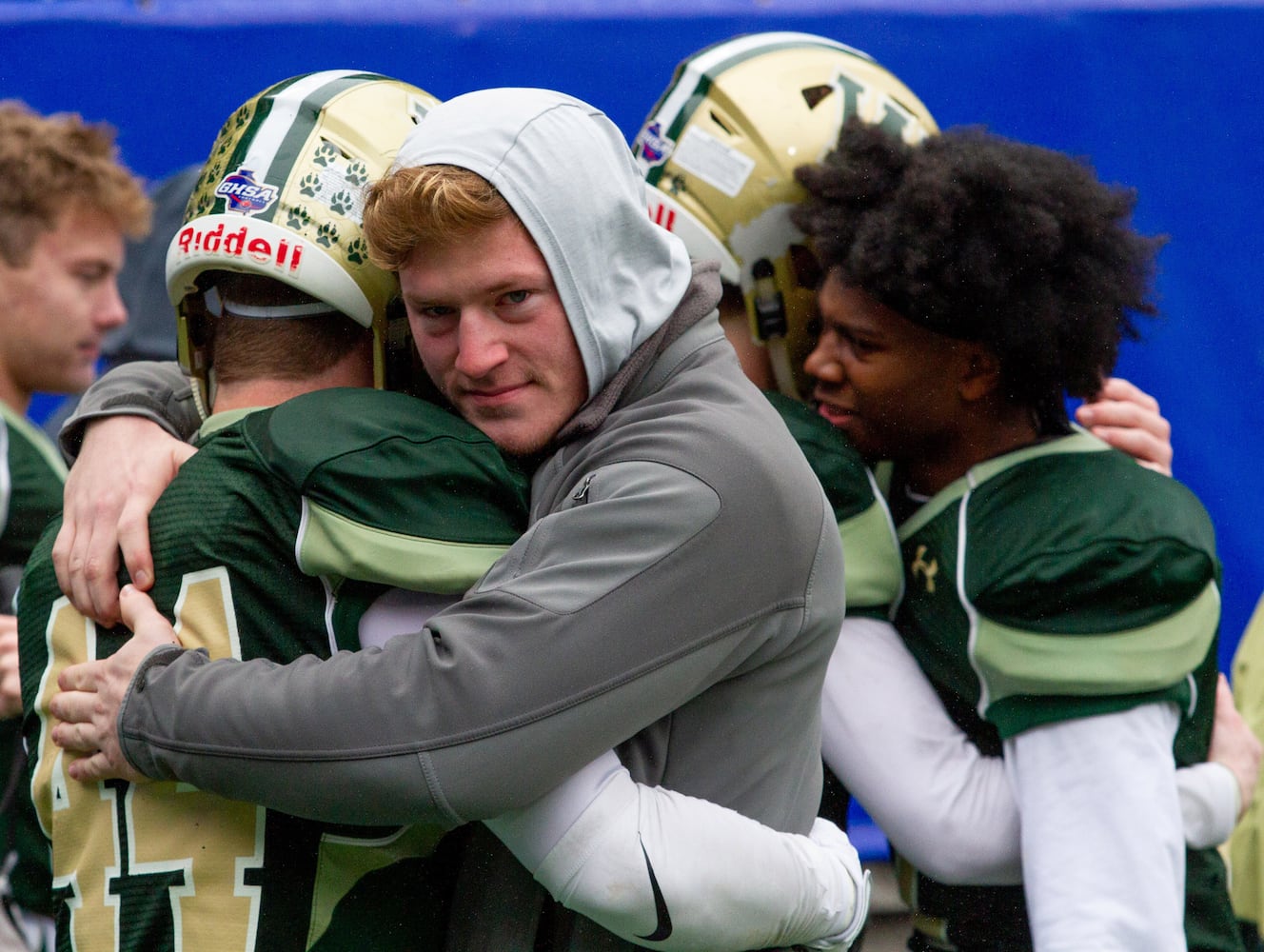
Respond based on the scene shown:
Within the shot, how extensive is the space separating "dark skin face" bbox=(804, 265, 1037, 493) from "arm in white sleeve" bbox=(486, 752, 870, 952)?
1.11m

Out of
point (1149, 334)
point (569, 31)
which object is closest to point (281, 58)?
point (569, 31)

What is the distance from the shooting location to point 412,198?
1.85 metres

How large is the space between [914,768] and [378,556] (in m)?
1.21

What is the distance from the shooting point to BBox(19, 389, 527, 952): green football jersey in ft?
5.70

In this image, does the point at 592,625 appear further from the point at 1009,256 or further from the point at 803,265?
the point at 803,265

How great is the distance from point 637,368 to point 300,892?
800 millimetres

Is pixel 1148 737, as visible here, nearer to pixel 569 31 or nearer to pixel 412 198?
pixel 412 198

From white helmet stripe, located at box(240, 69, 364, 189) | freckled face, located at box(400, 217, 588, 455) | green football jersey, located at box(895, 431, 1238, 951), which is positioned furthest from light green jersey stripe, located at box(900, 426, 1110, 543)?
white helmet stripe, located at box(240, 69, 364, 189)

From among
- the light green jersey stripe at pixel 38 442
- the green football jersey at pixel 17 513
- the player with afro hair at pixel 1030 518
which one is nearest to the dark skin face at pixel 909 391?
the player with afro hair at pixel 1030 518

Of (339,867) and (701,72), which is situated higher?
(701,72)

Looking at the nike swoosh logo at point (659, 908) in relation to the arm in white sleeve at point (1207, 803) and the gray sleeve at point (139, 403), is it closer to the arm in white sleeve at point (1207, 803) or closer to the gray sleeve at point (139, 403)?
the gray sleeve at point (139, 403)

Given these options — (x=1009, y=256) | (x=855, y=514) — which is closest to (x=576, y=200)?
(x=855, y=514)

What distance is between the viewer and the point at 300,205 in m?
2.08

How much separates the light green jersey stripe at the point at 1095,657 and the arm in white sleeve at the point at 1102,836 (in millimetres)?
65
